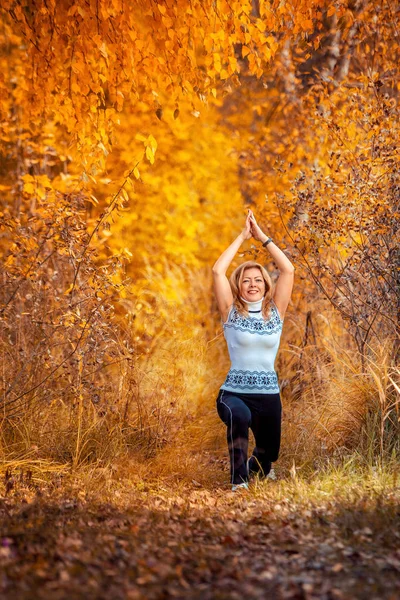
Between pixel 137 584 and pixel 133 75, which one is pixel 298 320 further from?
pixel 137 584

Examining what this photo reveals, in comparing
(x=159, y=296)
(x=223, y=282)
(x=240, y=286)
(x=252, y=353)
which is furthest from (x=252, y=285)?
(x=159, y=296)

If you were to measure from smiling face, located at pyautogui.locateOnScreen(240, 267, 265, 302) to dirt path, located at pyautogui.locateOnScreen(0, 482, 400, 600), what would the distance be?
1.28m

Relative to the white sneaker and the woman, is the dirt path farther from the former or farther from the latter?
the woman

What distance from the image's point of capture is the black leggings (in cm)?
527

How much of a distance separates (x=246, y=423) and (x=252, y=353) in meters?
0.44

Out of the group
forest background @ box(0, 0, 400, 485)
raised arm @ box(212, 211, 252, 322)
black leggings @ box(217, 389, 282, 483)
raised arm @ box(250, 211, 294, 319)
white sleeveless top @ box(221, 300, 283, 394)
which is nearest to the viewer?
black leggings @ box(217, 389, 282, 483)

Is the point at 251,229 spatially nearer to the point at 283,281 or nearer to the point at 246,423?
the point at 283,281

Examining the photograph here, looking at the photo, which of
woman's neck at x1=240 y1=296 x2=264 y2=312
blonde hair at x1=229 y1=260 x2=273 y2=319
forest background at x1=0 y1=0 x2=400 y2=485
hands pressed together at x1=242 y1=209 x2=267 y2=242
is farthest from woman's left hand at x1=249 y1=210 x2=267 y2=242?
forest background at x1=0 y1=0 x2=400 y2=485

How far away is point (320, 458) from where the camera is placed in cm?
584

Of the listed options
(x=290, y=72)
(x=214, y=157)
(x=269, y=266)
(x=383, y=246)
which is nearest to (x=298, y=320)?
(x=269, y=266)

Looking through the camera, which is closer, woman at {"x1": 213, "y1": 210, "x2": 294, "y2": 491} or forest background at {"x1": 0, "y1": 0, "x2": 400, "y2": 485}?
woman at {"x1": 213, "y1": 210, "x2": 294, "y2": 491}

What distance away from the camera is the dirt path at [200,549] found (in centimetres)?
335

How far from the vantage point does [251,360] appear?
5383 mm

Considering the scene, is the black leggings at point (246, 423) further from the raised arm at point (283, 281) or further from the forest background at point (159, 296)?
the raised arm at point (283, 281)
